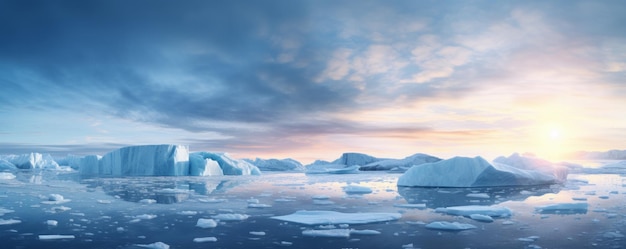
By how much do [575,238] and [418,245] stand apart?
2.07m

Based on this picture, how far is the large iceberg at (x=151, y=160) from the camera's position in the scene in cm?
2747

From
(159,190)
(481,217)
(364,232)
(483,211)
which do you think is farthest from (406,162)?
(364,232)

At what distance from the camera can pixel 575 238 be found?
18.1ft

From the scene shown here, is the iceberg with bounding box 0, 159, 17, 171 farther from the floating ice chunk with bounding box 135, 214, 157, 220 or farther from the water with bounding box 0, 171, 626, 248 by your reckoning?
the floating ice chunk with bounding box 135, 214, 157, 220

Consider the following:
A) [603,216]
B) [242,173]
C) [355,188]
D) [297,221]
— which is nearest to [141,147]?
[242,173]

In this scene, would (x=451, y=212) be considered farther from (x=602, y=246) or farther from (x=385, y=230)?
(x=602, y=246)

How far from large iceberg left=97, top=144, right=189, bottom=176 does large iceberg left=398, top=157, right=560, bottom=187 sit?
16.5 metres

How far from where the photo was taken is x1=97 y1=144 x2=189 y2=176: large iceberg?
90.1ft

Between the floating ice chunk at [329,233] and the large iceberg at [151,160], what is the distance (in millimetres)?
23041

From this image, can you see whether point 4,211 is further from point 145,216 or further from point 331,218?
point 331,218

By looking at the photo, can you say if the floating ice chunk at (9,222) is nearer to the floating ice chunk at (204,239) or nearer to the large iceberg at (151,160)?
the floating ice chunk at (204,239)

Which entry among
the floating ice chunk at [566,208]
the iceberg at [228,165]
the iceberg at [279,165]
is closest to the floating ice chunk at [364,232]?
the floating ice chunk at [566,208]

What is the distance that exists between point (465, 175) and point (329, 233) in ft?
35.0

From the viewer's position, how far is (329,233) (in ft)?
18.8
